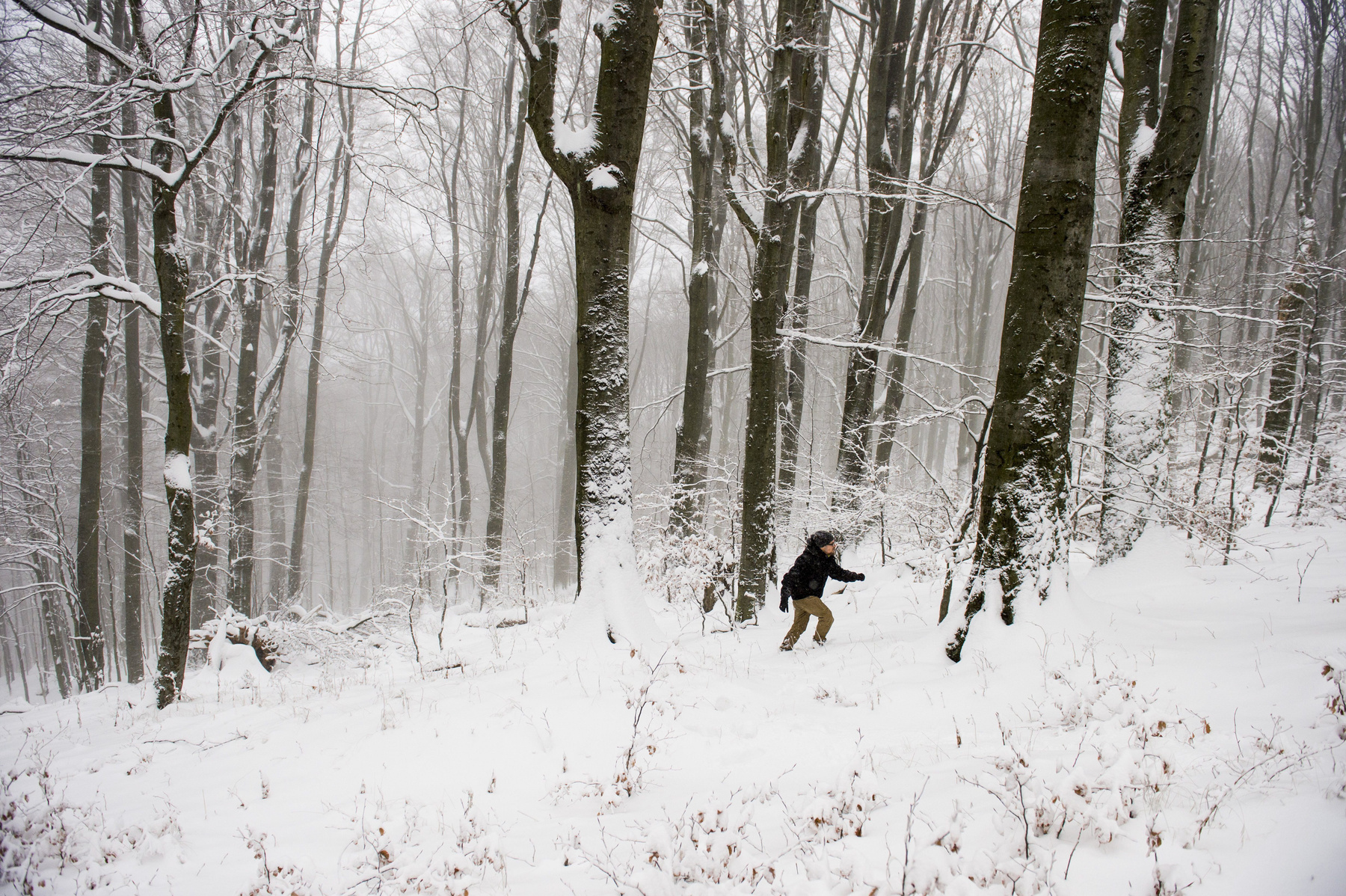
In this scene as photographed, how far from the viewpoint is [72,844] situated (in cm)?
297

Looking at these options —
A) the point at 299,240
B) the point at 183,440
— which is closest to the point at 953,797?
the point at 183,440

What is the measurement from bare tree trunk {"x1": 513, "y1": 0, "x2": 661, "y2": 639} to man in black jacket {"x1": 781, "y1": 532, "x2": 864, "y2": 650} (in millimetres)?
1483

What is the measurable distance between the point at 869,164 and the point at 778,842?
8974mm

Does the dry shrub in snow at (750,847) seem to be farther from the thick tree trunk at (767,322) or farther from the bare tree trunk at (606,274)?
the thick tree trunk at (767,322)

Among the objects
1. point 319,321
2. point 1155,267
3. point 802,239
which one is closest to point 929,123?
point 802,239

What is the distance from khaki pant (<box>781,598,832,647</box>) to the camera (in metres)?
5.54

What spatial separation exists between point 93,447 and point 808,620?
11.9 metres

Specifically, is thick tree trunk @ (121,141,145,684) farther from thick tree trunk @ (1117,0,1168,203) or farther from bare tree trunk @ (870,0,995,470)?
thick tree trunk @ (1117,0,1168,203)

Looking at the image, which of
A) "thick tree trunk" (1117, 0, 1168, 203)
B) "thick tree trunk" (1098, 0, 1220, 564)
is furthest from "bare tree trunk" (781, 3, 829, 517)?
"thick tree trunk" (1098, 0, 1220, 564)

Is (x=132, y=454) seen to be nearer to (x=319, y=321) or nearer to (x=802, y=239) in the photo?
(x=319, y=321)

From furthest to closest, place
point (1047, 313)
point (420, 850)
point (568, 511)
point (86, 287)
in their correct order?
point (568, 511) → point (86, 287) → point (1047, 313) → point (420, 850)

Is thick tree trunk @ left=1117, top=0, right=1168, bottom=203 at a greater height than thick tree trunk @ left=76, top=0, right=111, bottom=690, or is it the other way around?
A: thick tree trunk @ left=1117, top=0, right=1168, bottom=203

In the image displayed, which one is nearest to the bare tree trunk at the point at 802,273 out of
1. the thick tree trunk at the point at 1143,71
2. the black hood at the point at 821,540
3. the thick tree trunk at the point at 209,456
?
the black hood at the point at 821,540

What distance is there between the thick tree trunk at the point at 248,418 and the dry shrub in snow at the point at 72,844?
26.2 feet
